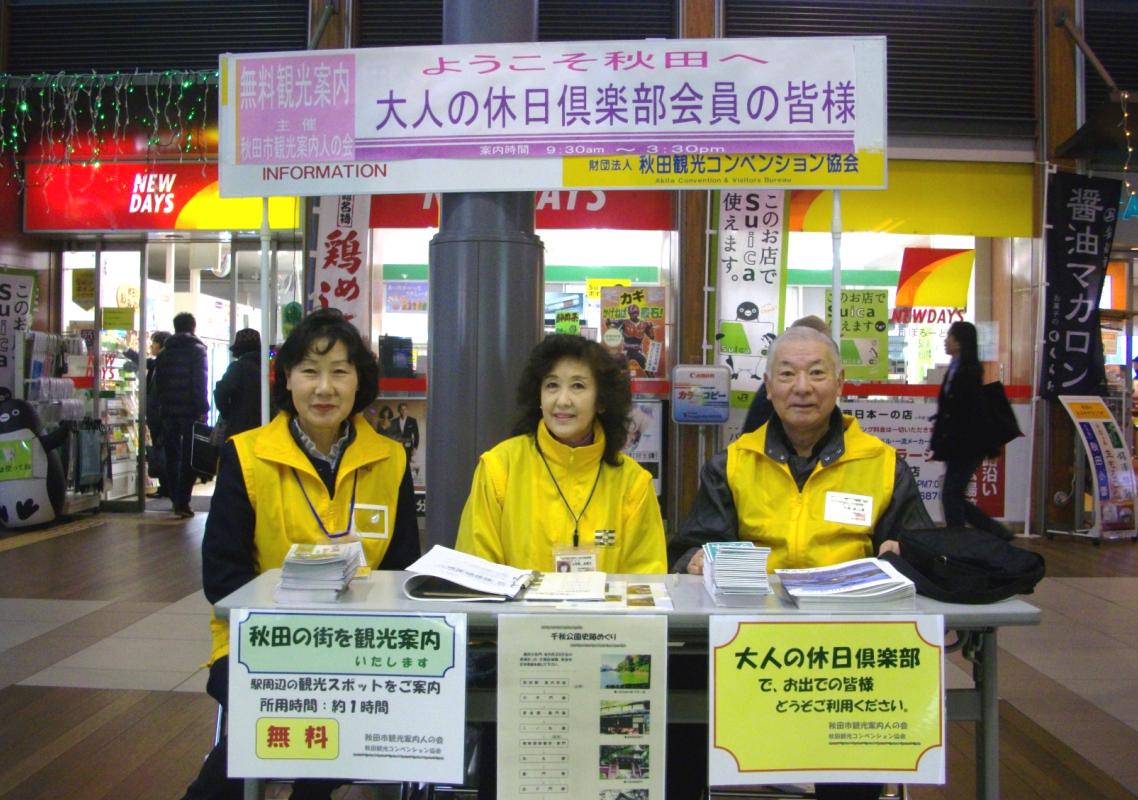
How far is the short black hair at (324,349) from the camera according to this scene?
2301 millimetres

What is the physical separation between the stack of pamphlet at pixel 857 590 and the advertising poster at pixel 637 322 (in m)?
5.15

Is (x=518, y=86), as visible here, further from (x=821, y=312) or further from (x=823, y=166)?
(x=821, y=312)

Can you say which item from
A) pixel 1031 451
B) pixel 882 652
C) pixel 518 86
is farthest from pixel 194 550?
pixel 1031 451

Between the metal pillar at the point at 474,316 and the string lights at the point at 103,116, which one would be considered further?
the string lights at the point at 103,116

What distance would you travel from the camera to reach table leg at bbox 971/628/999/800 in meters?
1.80

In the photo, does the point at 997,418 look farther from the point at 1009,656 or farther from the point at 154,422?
the point at 154,422

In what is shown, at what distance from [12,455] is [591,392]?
6298 millimetres

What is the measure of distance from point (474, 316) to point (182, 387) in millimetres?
5391

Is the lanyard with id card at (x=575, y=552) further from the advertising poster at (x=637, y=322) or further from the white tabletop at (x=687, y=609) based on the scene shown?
the advertising poster at (x=637, y=322)

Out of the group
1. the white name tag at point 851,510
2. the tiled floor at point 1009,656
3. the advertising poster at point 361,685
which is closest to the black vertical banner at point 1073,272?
the tiled floor at point 1009,656

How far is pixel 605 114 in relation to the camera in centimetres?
277

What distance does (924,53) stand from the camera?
23.2ft

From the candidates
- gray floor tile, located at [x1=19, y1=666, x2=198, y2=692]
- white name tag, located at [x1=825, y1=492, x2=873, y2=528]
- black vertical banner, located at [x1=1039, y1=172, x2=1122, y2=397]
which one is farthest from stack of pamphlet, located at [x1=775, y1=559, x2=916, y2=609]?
black vertical banner, located at [x1=1039, y1=172, x2=1122, y2=397]

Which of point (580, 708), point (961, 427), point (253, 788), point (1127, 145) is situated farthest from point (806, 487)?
point (1127, 145)
